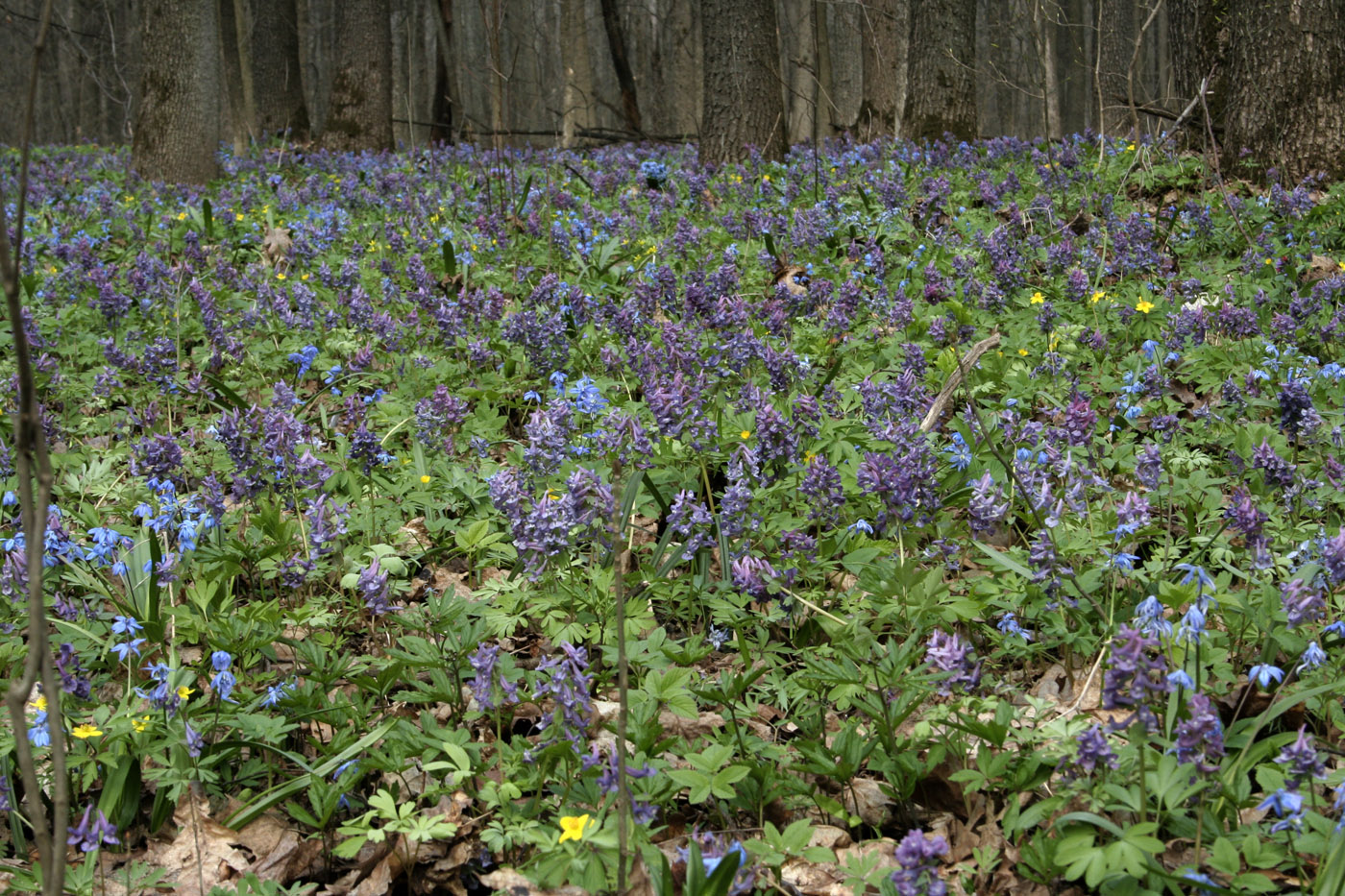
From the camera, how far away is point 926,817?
231cm

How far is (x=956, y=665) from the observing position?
83.7 inches

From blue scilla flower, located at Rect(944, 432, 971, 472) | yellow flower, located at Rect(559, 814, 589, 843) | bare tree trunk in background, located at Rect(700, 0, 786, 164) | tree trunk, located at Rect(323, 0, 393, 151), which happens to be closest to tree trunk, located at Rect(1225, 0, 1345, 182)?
bare tree trunk in background, located at Rect(700, 0, 786, 164)

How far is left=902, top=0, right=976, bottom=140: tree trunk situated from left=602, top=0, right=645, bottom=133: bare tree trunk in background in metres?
6.90

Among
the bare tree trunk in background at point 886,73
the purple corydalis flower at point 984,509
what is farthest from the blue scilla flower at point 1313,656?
the bare tree trunk in background at point 886,73

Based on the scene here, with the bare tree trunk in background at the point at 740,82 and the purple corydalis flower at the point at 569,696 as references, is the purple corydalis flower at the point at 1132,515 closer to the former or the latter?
the purple corydalis flower at the point at 569,696

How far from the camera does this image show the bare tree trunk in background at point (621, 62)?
1609cm

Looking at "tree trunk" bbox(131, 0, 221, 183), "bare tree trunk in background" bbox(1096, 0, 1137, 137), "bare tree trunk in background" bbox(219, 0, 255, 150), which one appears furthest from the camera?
"bare tree trunk in background" bbox(219, 0, 255, 150)

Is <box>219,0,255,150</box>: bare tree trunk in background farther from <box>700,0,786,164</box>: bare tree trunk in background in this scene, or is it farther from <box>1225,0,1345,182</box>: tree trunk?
<box>1225,0,1345,182</box>: tree trunk

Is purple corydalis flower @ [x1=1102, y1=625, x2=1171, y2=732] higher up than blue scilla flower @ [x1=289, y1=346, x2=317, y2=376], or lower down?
lower down

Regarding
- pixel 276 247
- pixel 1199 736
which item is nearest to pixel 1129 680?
pixel 1199 736

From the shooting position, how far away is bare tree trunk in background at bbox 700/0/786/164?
9.43 meters

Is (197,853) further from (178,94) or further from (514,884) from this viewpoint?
(178,94)

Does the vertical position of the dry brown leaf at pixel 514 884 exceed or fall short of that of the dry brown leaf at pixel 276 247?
it falls short

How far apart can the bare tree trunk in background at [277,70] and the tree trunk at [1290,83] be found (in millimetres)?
12552
